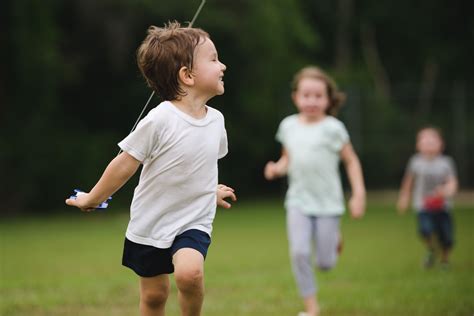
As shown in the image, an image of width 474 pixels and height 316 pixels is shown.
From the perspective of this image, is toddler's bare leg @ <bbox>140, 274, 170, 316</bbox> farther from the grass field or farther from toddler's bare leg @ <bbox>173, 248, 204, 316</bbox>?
the grass field

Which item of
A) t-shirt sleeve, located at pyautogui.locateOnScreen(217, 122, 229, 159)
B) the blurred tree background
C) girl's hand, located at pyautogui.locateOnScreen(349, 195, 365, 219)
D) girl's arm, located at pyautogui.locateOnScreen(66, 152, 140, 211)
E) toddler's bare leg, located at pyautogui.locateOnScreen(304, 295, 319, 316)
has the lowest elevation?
toddler's bare leg, located at pyautogui.locateOnScreen(304, 295, 319, 316)

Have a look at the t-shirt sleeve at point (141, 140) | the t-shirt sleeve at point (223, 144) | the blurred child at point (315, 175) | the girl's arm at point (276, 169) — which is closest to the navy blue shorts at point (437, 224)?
→ the blurred child at point (315, 175)

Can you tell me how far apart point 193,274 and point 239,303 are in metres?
3.17

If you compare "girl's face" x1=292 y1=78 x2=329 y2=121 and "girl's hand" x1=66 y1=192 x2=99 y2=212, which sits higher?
"girl's face" x1=292 y1=78 x2=329 y2=121

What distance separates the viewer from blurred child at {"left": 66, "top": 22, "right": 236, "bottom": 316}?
4645mm

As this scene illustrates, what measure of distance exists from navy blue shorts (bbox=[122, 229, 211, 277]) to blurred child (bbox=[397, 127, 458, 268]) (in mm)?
6749

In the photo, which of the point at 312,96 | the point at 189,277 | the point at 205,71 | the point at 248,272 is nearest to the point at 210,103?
the point at 248,272

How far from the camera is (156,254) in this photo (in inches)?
186

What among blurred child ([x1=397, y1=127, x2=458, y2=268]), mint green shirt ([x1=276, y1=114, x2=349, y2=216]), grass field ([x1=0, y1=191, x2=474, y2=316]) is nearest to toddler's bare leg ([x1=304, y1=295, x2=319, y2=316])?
grass field ([x1=0, y1=191, x2=474, y2=316])

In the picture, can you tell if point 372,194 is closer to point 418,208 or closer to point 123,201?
point 123,201

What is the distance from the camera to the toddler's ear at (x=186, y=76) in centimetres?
473

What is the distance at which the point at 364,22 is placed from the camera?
1501 inches

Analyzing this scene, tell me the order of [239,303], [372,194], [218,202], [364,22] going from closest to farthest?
[218,202] → [239,303] → [372,194] → [364,22]

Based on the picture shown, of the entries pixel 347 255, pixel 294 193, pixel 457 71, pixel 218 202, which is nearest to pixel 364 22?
pixel 457 71
